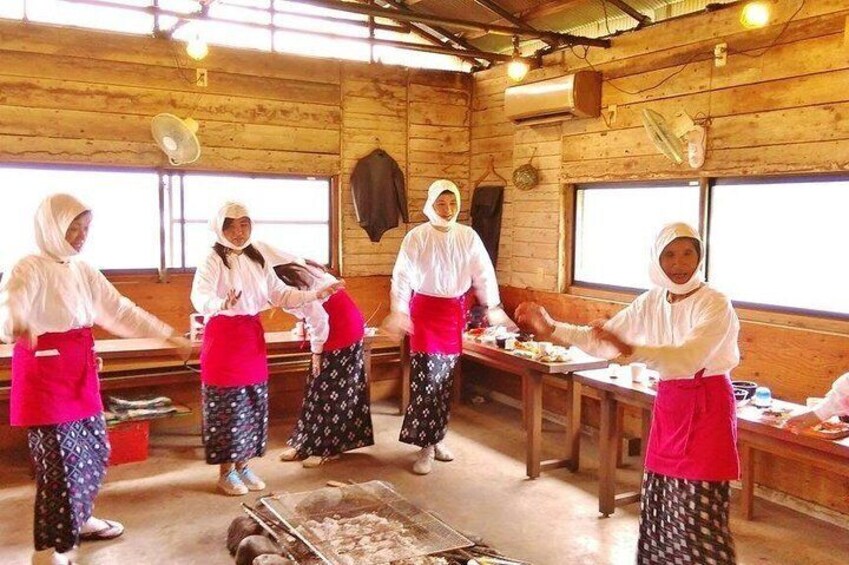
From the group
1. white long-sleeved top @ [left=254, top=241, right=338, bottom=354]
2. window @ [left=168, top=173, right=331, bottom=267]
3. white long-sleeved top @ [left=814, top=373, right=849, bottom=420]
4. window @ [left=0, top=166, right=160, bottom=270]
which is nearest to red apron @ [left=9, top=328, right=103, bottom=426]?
white long-sleeved top @ [left=254, top=241, right=338, bottom=354]

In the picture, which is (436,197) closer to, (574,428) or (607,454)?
(574,428)

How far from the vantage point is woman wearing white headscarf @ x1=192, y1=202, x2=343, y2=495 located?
4430 mm

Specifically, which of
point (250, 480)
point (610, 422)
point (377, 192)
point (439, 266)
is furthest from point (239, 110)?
point (610, 422)

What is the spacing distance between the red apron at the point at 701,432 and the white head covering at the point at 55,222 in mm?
2792

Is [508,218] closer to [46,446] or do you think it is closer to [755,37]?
[755,37]

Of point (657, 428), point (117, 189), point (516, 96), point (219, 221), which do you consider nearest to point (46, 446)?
point (219, 221)

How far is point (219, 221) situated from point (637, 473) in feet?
10.8

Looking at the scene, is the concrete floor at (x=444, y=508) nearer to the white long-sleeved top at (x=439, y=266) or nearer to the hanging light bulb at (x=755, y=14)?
the white long-sleeved top at (x=439, y=266)

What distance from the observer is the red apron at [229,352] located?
14.6ft

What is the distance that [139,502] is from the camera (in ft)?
15.2

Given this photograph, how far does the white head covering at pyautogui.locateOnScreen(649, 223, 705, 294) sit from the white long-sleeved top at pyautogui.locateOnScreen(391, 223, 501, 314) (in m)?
2.25

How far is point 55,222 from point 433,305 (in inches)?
98.6

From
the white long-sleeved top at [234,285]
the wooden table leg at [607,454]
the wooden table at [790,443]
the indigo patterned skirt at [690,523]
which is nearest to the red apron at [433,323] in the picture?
the white long-sleeved top at [234,285]

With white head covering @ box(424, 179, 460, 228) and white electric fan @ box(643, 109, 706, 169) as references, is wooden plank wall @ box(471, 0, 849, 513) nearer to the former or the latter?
white electric fan @ box(643, 109, 706, 169)
